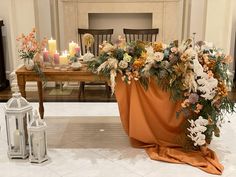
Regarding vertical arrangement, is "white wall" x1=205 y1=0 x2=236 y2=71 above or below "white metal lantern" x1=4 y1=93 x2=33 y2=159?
above

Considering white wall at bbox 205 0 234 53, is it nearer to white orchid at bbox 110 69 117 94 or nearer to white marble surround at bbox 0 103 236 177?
white marble surround at bbox 0 103 236 177

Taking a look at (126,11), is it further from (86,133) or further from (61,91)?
(86,133)

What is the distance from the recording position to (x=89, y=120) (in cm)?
442

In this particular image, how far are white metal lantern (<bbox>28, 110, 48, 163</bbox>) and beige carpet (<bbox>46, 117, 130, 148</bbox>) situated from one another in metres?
0.38

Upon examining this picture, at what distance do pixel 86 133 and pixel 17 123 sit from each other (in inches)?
37.3

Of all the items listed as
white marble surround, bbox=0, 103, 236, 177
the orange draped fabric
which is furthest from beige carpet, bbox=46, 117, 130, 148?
the orange draped fabric

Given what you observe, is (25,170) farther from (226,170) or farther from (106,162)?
(226,170)

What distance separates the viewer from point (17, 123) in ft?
10.7

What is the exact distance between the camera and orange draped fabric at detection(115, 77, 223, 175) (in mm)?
3342

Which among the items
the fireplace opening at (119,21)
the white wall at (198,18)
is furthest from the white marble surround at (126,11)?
the white wall at (198,18)

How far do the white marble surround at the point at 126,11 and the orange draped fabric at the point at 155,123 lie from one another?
2685 mm

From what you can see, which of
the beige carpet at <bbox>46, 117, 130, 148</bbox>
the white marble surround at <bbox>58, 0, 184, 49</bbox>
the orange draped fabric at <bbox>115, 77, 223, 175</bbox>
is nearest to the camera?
the orange draped fabric at <bbox>115, 77, 223, 175</bbox>

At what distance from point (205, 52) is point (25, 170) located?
194 cm

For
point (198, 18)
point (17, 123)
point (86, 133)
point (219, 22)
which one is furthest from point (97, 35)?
point (17, 123)
